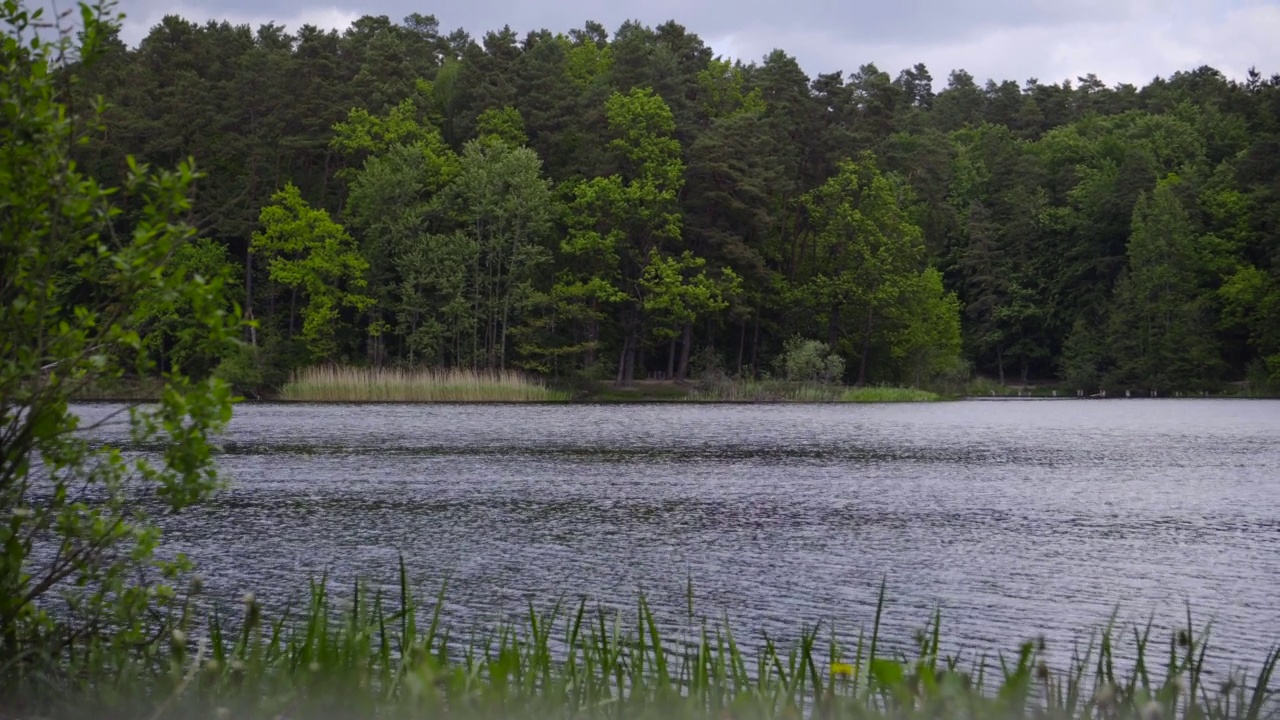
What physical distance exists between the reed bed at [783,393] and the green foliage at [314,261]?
15756mm

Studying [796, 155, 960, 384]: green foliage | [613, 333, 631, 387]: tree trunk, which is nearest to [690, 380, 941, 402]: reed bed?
[613, 333, 631, 387]: tree trunk

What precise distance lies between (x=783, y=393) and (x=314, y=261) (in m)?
20.9

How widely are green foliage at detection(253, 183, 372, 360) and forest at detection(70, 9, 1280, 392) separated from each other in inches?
5.3

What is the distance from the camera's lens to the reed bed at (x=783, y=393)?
2047 inches

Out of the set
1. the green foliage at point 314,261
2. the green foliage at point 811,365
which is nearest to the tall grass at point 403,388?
the green foliage at point 314,261

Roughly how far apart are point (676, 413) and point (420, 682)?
3759 centimetres

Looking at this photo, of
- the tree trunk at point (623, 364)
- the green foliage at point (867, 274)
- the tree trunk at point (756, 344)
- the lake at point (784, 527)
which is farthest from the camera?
the tree trunk at point (756, 344)

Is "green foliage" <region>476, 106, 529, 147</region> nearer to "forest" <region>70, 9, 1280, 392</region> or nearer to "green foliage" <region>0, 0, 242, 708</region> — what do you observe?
"forest" <region>70, 9, 1280, 392</region>

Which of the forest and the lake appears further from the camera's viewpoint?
the forest

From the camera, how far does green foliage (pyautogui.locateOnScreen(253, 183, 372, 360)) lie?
56094 millimetres

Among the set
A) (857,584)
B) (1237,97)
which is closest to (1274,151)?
(1237,97)

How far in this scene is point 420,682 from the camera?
3080 mm

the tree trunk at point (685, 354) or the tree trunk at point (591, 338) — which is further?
the tree trunk at point (685, 354)

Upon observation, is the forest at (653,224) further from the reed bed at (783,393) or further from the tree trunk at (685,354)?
the reed bed at (783,393)
